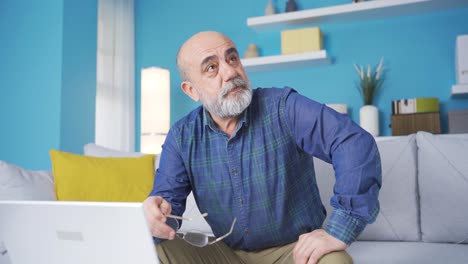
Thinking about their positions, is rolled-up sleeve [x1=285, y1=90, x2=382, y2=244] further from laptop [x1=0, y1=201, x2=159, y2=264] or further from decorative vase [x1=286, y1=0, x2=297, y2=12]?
decorative vase [x1=286, y1=0, x2=297, y2=12]

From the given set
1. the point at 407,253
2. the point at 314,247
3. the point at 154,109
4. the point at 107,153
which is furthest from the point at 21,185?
the point at 154,109

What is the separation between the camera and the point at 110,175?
6.56ft

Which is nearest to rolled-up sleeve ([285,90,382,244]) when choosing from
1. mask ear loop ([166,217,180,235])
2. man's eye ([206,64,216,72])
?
man's eye ([206,64,216,72])

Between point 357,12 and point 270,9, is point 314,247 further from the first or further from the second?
point 270,9

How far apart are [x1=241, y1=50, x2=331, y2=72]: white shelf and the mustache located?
2185mm

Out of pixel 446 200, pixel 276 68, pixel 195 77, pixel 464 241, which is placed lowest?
pixel 464 241

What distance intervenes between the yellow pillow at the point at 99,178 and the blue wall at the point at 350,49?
76.1 inches

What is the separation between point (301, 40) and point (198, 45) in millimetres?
2232

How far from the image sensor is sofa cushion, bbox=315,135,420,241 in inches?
65.4

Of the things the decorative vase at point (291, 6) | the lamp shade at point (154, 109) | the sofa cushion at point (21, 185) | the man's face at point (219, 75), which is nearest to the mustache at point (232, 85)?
the man's face at point (219, 75)

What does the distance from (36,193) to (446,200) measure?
1601mm

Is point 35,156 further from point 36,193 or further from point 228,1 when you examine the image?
point 228,1

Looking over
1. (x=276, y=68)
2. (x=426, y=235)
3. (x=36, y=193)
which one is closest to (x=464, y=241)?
(x=426, y=235)

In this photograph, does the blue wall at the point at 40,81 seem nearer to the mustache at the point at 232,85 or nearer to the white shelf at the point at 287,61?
the white shelf at the point at 287,61
